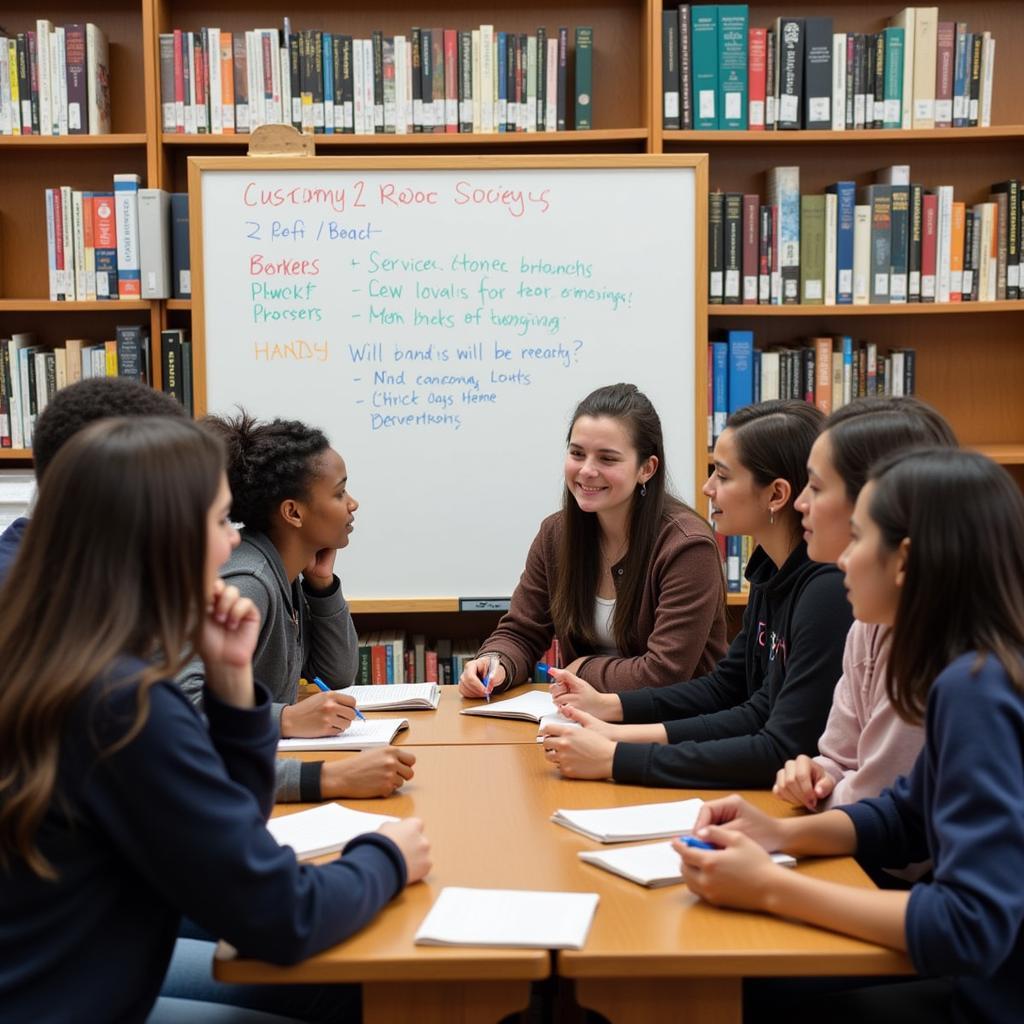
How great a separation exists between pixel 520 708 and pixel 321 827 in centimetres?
68

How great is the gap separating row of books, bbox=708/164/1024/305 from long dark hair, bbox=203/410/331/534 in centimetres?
160

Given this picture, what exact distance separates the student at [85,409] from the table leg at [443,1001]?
88 centimetres

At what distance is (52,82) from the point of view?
3.43 meters

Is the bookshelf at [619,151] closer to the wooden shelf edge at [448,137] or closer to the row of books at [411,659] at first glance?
the wooden shelf edge at [448,137]

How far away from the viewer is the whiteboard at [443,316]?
128 inches

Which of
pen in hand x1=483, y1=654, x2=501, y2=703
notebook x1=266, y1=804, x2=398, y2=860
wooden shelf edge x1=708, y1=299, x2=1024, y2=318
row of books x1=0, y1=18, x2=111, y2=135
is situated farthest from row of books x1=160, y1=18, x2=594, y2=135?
notebook x1=266, y1=804, x2=398, y2=860

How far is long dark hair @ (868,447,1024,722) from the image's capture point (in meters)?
1.27

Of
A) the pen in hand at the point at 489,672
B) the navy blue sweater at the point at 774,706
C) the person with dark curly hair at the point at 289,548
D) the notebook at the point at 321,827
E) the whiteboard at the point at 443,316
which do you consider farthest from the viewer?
the whiteboard at the point at 443,316

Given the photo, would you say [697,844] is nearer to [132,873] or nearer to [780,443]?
[132,873]

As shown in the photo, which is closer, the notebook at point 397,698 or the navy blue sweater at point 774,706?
the navy blue sweater at point 774,706

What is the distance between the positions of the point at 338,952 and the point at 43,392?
2660 millimetres

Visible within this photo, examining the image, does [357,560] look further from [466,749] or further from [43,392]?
[466,749]

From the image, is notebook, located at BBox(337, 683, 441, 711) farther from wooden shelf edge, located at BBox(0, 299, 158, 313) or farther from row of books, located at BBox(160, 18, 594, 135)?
row of books, located at BBox(160, 18, 594, 135)

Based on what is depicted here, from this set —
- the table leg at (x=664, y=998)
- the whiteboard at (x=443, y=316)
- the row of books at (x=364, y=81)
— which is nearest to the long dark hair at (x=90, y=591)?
the table leg at (x=664, y=998)
